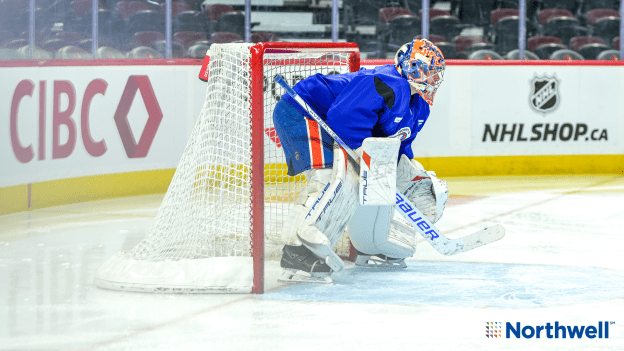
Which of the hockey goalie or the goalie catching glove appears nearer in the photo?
the hockey goalie

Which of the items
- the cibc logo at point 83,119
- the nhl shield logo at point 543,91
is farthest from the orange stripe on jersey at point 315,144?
the nhl shield logo at point 543,91

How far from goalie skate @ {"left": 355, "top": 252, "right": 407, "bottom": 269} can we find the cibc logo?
236 centimetres

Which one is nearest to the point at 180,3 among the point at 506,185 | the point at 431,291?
the point at 506,185

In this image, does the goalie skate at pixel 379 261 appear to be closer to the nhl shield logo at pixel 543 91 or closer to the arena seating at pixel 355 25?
the arena seating at pixel 355 25

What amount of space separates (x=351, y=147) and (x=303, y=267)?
50 centimetres

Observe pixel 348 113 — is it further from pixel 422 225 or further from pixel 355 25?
pixel 355 25

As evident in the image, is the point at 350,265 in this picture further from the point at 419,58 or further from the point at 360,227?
the point at 419,58

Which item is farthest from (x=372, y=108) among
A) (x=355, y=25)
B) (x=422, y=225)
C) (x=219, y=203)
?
(x=355, y=25)

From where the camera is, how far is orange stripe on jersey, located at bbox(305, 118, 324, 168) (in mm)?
3270

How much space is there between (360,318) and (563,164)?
500 centimetres

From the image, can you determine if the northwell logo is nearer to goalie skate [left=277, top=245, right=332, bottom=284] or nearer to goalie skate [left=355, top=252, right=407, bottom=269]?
goalie skate [left=277, top=245, right=332, bottom=284]

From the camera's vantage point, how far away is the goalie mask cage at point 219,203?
9.90ft

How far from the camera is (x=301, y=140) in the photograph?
3.37m

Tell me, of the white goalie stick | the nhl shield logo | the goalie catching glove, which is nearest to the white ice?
the white goalie stick
